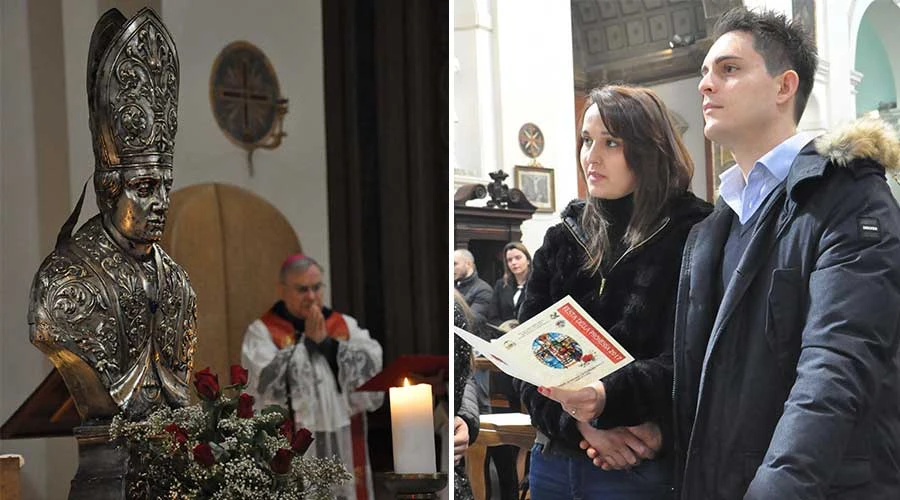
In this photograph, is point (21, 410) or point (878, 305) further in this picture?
Answer: point (21, 410)

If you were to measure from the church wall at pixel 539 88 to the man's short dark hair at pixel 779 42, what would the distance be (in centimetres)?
42

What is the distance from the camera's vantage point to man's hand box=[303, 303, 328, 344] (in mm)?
6102

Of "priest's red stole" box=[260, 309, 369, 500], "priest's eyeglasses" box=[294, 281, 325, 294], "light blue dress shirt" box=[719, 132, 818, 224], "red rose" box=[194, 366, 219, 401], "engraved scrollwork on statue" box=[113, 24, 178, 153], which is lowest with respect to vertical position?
"priest's red stole" box=[260, 309, 369, 500]

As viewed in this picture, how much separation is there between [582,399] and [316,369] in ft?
8.82

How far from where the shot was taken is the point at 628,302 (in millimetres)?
3480

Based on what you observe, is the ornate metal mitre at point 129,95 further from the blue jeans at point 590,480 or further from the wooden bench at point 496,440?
the blue jeans at point 590,480

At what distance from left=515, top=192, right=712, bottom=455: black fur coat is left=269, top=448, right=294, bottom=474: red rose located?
69 centimetres

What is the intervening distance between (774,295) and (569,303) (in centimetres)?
56

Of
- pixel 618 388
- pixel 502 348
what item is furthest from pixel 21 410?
pixel 618 388

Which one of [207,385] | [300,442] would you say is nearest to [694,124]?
[300,442]

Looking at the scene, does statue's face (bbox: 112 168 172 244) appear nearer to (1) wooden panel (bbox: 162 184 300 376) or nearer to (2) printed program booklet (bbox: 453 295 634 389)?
(2) printed program booklet (bbox: 453 295 634 389)

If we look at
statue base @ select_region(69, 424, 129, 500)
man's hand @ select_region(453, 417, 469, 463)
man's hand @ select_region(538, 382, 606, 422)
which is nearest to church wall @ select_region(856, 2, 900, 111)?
man's hand @ select_region(538, 382, 606, 422)

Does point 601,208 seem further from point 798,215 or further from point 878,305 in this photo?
point 878,305

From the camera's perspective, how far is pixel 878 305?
3148mm
